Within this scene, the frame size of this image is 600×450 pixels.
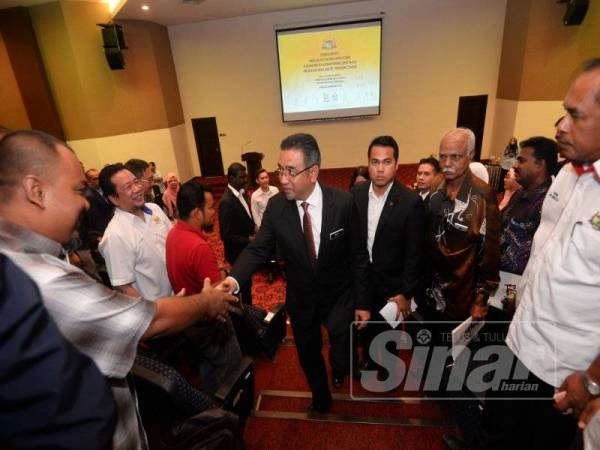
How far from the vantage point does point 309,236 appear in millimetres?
1820

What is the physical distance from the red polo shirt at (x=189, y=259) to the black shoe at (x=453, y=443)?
1.65m

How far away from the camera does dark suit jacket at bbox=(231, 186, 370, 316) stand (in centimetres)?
182

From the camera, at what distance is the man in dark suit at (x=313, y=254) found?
1774 mm

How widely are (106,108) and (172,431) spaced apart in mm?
7694

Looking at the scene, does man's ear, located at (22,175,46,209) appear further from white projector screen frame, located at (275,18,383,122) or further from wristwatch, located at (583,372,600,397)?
white projector screen frame, located at (275,18,383,122)

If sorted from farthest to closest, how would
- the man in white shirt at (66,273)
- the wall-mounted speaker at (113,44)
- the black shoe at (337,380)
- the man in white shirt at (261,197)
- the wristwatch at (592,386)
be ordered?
the wall-mounted speaker at (113,44)
the man in white shirt at (261,197)
the black shoe at (337,380)
the wristwatch at (592,386)
the man in white shirt at (66,273)

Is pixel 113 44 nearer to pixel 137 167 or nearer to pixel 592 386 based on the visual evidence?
pixel 137 167

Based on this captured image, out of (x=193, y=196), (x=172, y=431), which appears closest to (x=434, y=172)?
(x=193, y=196)

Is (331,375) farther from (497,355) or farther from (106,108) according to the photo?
(106,108)

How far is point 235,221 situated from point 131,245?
112 centimetres

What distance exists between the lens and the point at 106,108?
6.88 m

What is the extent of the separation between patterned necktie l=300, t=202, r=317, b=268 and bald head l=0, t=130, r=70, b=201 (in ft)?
3.85

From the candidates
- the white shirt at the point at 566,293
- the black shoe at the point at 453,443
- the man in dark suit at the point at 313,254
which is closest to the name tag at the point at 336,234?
the man in dark suit at the point at 313,254

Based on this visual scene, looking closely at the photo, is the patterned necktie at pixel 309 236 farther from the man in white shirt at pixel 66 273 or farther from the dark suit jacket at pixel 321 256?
the man in white shirt at pixel 66 273
